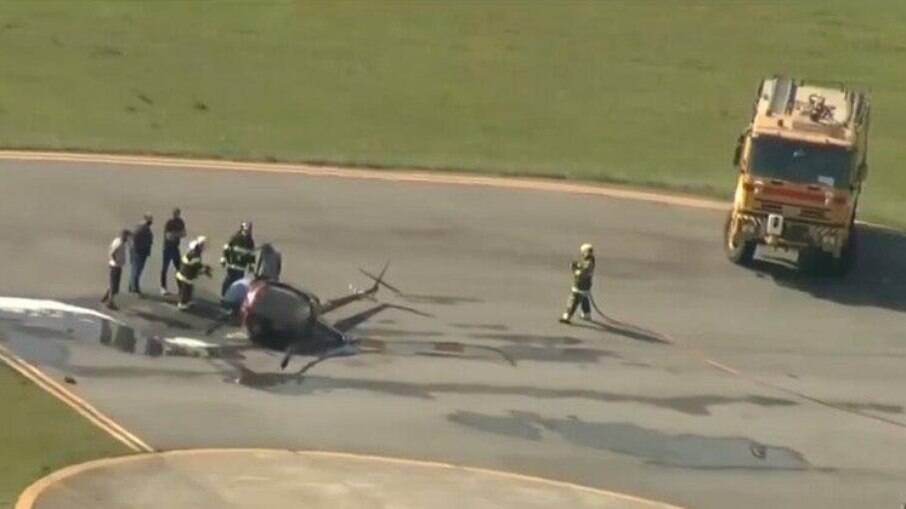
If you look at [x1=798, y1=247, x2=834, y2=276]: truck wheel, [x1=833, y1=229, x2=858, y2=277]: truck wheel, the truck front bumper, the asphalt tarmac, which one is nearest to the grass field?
the asphalt tarmac

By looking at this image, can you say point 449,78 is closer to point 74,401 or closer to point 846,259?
point 846,259

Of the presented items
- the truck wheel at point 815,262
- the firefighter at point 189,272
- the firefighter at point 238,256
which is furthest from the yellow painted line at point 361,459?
Result: the truck wheel at point 815,262

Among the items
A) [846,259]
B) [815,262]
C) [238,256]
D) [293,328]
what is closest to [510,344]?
[293,328]

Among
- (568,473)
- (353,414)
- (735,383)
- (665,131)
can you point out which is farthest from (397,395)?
(665,131)

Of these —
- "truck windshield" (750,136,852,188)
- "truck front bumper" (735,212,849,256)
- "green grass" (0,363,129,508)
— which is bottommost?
"green grass" (0,363,129,508)

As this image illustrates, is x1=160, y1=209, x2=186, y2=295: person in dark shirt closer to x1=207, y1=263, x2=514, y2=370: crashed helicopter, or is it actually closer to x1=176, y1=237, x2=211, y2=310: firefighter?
x1=176, y1=237, x2=211, y2=310: firefighter

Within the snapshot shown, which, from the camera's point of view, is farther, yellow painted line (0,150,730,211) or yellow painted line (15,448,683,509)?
yellow painted line (0,150,730,211)

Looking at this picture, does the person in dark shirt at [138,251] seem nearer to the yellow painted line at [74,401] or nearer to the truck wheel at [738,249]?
the yellow painted line at [74,401]
